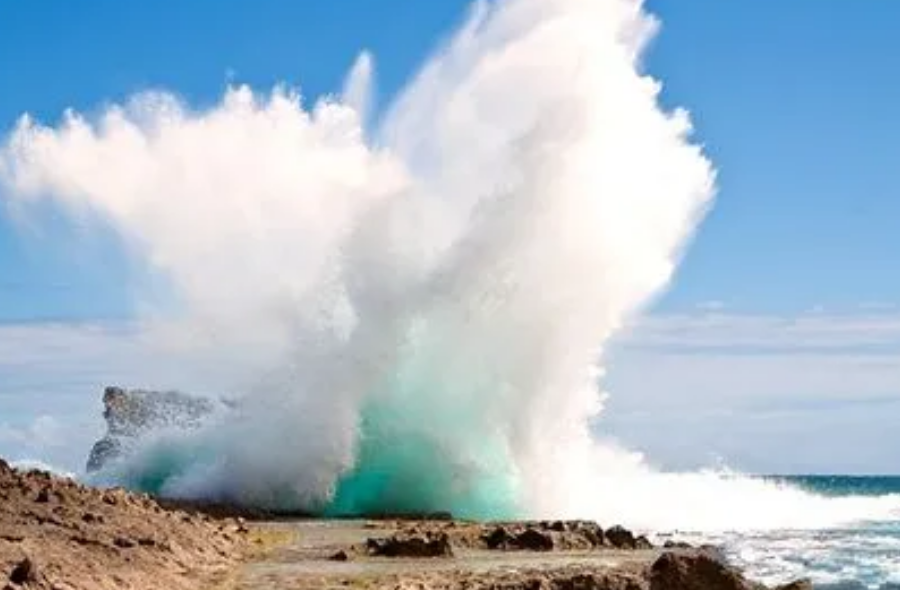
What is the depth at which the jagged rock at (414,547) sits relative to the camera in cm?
2788

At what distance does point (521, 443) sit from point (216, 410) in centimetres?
1544

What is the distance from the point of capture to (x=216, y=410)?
198 ft

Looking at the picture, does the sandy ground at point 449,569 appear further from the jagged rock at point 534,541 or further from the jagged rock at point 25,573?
the jagged rock at point 25,573

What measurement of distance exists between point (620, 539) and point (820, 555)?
8.54 meters

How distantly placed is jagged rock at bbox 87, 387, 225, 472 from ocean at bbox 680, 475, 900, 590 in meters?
22.4

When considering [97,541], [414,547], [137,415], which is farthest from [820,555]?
[137,415]

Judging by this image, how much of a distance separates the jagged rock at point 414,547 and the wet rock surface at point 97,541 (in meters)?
2.56

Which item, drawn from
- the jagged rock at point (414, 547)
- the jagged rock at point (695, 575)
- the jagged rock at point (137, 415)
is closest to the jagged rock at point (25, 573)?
the jagged rock at point (695, 575)

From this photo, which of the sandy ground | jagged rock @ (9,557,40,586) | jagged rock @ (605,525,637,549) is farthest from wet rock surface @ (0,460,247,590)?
jagged rock @ (605,525,637,549)

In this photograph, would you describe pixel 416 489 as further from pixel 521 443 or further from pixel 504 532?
pixel 504 532

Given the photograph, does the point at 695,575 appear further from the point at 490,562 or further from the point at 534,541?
the point at 534,541

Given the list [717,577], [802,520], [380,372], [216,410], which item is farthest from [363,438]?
[717,577]

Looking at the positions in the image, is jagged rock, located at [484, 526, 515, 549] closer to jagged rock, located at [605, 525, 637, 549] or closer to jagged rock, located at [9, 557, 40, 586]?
jagged rock, located at [605, 525, 637, 549]

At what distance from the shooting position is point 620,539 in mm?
30953
